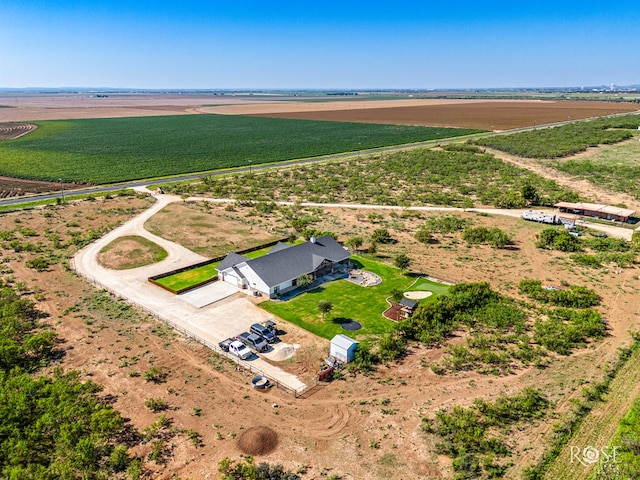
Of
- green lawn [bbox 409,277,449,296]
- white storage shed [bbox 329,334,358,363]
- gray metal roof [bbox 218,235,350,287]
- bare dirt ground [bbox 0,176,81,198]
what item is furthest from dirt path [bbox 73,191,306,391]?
bare dirt ground [bbox 0,176,81,198]

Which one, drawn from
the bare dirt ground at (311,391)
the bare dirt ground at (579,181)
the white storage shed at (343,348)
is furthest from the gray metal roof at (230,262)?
the bare dirt ground at (579,181)

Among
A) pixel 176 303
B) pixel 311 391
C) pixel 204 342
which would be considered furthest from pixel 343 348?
pixel 176 303

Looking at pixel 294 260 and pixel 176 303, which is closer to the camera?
pixel 176 303

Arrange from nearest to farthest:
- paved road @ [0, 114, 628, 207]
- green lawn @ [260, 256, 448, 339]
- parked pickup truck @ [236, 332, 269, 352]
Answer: parked pickup truck @ [236, 332, 269, 352], green lawn @ [260, 256, 448, 339], paved road @ [0, 114, 628, 207]

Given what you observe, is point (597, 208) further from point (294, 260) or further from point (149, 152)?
point (149, 152)

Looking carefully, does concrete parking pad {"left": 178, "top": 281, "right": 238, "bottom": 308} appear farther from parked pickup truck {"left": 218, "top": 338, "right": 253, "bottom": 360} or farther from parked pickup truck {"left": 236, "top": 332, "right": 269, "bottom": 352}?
parked pickup truck {"left": 236, "top": 332, "right": 269, "bottom": 352}
